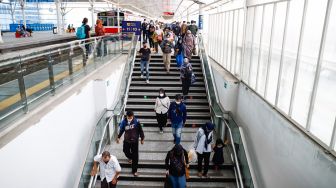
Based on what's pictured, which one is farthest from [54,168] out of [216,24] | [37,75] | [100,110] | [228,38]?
[216,24]

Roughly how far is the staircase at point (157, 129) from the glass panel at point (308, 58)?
324 centimetres

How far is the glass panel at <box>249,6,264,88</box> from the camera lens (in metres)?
8.06

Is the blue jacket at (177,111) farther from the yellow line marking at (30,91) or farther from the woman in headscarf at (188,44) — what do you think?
→ the woman in headscarf at (188,44)

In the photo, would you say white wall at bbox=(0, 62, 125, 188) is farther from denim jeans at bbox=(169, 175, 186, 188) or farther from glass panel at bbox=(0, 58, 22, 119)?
denim jeans at bbox=(169, 175, 186, 188)

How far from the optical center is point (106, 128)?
9078 mm

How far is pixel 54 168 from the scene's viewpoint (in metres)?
6.04

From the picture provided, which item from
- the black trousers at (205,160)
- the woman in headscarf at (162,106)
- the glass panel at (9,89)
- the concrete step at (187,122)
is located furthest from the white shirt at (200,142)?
the glass panel at (9,89)

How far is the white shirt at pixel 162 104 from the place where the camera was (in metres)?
9.10

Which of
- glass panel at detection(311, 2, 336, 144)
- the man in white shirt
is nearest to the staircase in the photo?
the man in white shirt

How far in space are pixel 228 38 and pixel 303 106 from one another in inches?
306

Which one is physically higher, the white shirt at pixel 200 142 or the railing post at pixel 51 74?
the railing post at pixel 51 74

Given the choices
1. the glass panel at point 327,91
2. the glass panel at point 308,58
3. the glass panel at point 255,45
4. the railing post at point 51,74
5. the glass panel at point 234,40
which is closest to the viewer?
the glass panel at point 327,91

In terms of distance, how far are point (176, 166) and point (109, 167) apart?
143 cm

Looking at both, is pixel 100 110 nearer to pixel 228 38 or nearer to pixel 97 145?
pixel 97 145
